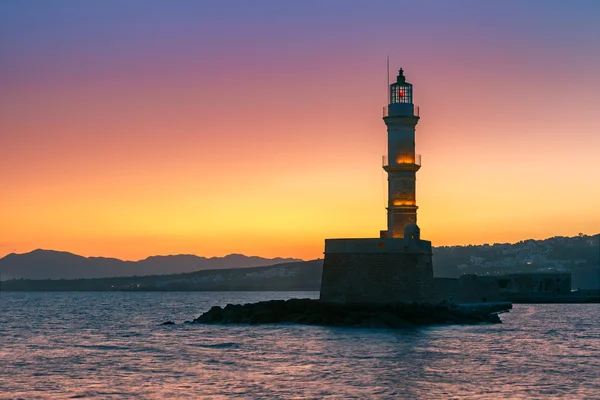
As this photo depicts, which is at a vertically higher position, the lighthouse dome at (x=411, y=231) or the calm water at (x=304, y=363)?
the lighthouse dome at (x=411, y=231)

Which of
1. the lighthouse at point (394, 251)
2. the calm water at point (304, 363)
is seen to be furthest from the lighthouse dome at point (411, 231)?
the calm water at point (304, 363)

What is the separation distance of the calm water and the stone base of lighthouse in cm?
278

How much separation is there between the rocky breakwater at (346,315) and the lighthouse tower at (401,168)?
491cm

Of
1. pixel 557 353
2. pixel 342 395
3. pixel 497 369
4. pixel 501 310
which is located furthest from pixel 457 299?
pixel 342 395

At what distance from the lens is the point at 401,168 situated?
55.7 m

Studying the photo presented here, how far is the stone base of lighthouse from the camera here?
53438 millimetres

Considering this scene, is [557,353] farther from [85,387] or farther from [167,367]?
[85,387]

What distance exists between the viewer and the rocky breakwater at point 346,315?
52688mm

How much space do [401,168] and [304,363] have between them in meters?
19.7

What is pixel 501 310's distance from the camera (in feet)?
261

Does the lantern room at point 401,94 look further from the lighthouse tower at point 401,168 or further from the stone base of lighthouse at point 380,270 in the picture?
the stone base of lighthouse at point 380,270

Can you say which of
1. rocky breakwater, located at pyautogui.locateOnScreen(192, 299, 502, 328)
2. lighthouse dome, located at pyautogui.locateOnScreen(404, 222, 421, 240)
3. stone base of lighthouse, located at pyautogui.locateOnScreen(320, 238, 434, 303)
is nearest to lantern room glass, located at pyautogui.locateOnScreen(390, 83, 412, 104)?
lighthouse dome, located at pyautogui.locateOnScreen(404, 222, 421, 240)

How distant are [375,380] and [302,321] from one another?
2345 cm

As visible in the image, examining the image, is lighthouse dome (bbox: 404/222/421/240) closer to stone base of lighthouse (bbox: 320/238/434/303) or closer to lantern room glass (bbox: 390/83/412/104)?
stone base of lighthouse (bbox: 320/238/434/303)
